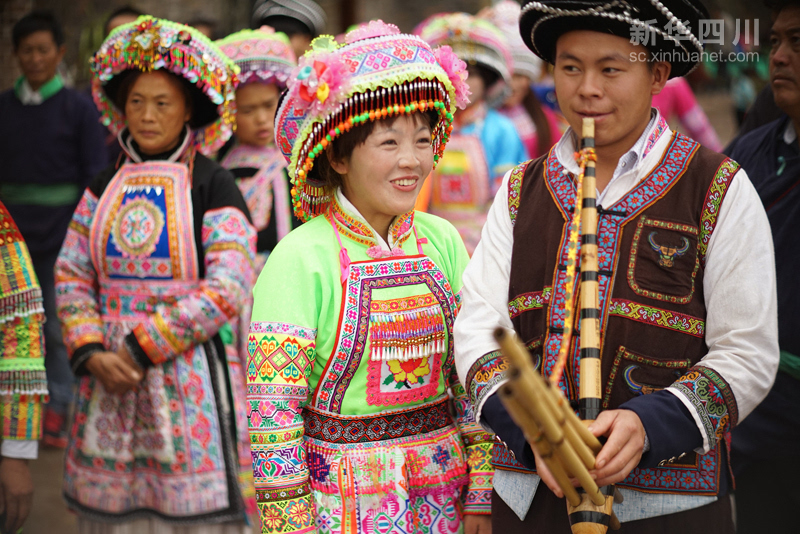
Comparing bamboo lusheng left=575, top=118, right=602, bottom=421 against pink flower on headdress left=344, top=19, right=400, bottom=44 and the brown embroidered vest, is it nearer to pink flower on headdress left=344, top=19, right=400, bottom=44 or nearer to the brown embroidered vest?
the brown embroidered vest

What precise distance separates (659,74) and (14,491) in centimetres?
227

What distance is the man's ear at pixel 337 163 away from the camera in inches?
91.2

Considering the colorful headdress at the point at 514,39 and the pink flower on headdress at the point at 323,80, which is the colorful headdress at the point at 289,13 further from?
the pink flower on headdress at the point at 323,80

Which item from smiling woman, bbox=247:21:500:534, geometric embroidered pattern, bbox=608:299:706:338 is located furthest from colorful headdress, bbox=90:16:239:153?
geometric embroidered pattern, bbox=608:299:706:338

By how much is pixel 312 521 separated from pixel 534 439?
787 mm

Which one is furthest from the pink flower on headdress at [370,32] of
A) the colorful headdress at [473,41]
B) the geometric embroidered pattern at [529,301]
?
the colorful headdress at [473,41]

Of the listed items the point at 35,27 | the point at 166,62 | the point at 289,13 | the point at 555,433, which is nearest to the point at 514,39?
the point at 289,13

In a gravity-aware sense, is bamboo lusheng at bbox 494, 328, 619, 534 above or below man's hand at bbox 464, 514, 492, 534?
above

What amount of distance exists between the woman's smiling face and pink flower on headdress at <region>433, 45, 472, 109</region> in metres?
0.15

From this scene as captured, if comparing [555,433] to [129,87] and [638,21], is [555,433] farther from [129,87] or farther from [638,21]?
[129,87]

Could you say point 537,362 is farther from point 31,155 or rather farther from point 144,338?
point 31,155

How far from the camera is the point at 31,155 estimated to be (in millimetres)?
5555

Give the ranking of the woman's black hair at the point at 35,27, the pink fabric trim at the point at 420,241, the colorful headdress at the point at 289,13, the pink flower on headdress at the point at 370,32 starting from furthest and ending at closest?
the colorful headdress at the point at 289,13, the woman's black hair at the point at 35,27, the pink fabric trim at the point at 420,241, the pink flower on headdress at the point at 370,32

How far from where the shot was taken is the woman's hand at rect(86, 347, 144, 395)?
322cm
